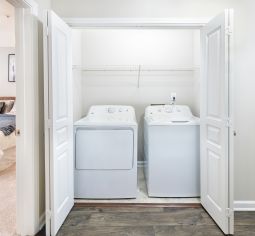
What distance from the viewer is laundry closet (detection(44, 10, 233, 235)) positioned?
214 cm

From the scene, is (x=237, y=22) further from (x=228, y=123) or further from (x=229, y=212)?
(x=229, y=212)

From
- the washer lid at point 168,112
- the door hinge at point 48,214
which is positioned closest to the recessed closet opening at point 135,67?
the washer lid at point 168,112

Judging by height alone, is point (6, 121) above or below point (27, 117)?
below

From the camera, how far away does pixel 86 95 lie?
14.0 ft

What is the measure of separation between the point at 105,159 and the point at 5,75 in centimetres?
490

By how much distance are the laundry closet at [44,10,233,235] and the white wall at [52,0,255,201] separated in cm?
11

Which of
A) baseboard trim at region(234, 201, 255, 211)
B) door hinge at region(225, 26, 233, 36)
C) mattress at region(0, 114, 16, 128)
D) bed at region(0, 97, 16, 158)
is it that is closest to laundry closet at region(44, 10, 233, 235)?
door hinge at region(225, 26, 233, 36)

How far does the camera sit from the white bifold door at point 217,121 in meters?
2.13

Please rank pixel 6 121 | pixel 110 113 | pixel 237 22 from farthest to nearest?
1. pixel 6 121
2. pixel 110 113
3. pixel 237 22

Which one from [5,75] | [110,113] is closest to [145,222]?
[110,113]

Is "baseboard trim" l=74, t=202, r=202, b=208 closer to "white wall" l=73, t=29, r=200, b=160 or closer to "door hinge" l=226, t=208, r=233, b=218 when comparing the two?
"door hinge" l=226, t=208, r=233, b=218

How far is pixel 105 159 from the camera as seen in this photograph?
9.82 ft

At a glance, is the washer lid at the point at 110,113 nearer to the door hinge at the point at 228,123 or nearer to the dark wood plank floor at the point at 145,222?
the dark wood plank floor at the point at 145,222

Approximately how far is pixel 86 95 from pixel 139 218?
2.36 metres
